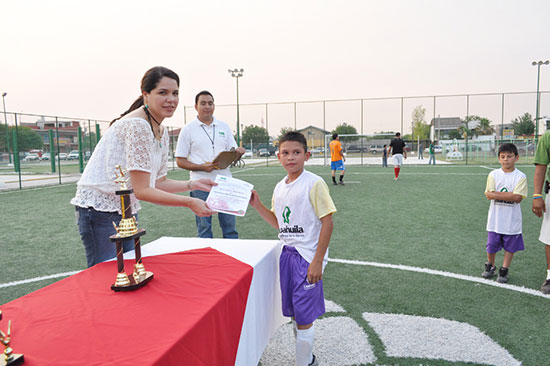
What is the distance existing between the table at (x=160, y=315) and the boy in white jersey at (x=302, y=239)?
17cm

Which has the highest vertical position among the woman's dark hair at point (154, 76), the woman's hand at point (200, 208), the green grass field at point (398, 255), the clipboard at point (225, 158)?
the woman's dark hair at point (154, 76)

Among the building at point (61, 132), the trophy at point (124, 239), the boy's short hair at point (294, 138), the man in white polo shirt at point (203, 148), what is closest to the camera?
the trophy at point (124, 239)

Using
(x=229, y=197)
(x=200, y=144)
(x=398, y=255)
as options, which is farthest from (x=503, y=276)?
(x=200, y=144)

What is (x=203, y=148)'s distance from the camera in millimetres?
4305

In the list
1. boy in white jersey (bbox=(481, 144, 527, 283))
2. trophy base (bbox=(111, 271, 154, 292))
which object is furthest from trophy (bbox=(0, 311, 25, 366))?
boy in white jersey (bbox=(481, 144, 527, 283))

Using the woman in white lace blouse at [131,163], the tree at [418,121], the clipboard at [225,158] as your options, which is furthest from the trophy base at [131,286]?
the tree at [418,121]

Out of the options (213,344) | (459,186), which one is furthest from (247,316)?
(459,186)

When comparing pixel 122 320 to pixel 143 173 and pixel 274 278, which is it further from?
pixel 274 278

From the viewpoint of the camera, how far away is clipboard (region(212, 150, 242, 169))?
374 centimetres

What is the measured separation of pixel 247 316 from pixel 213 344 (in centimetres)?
44

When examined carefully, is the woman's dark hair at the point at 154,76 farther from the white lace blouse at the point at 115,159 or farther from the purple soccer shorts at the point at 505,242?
the purple soccer shorts at the point at 505,242

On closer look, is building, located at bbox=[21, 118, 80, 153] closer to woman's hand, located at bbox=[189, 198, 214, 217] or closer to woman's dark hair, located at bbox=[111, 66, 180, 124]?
woman's dark hair, located at bbox=[111, 66, 180, 124]

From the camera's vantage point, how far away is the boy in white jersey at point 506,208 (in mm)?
3849

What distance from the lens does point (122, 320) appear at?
1338mm
